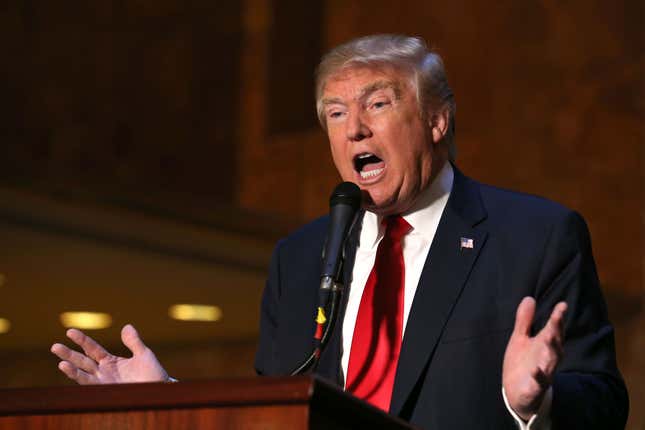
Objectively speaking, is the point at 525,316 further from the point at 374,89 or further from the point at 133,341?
the point at 374,89

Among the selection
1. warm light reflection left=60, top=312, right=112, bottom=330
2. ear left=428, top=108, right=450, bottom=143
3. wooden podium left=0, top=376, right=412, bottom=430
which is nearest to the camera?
wooden podium left=0, top=376, right=412, bottom=430

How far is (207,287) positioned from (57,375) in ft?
5.70

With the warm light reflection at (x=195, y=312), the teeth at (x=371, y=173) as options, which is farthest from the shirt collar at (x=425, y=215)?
the warm light reflection at (x=195, y=312)

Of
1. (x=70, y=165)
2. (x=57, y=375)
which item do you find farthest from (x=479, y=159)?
(x=57, y=375)

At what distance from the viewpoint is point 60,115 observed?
7449 millimetres

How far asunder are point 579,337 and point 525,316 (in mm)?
439

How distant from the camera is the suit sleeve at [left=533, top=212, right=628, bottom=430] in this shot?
7.66 ft

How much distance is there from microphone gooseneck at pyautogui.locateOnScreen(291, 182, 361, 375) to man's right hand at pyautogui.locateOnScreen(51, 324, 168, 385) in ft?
1.03

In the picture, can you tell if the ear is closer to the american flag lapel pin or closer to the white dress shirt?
the white dress shirt

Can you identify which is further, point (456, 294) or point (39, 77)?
point (39, 77)

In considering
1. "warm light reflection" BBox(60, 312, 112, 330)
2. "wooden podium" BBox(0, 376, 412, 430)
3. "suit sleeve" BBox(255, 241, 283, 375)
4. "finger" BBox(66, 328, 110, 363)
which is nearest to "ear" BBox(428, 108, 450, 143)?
"suit sleeve" BBox(255, 241, 283, 375)

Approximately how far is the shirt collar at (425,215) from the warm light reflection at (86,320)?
449 centimetres

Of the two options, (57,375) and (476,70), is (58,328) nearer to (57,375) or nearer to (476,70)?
(57,375)

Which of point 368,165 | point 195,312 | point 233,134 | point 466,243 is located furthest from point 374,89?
point 233,134
